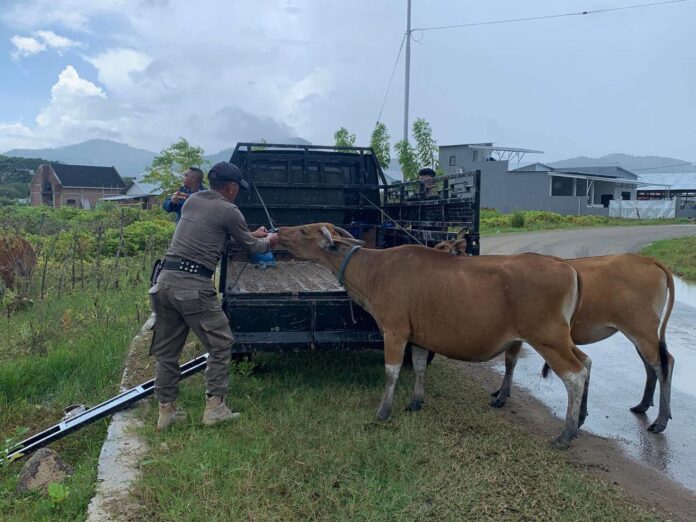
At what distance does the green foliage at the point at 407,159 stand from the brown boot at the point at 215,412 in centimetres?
1320

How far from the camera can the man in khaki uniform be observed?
447 centimetres

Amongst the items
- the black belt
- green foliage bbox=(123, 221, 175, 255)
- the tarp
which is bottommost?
the tarp

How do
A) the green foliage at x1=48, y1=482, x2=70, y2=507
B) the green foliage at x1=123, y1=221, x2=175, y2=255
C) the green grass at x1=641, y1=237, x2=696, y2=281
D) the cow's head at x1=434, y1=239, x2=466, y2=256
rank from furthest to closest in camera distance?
the green foliage at x1=123, y1=221, x2=175, y2=255
the green grass at x1=641, y1=237, x2=696, y2=281
the cow's head at x1=434, y1=239, x2=466, y2=256
the green foliage at x1=48, y1=482, x2=70, y2=507

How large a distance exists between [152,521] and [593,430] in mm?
3521

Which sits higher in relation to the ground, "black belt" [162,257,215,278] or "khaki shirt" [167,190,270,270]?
"khaki shirt" [167,190,270,270]

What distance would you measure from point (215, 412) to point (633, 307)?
3.58 metres

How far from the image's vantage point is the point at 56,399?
5406 mm

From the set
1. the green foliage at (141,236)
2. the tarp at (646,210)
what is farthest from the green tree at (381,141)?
the tarp at (646,210)

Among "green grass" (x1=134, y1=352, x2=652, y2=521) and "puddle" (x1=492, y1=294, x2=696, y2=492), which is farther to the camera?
"puddle" (x1=492, y1=294, x2=696, y2=492)

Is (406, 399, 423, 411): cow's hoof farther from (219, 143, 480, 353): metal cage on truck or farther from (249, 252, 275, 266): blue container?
(249, 252, 275, 266): blue container

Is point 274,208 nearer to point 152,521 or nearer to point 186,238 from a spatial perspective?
point 186,238

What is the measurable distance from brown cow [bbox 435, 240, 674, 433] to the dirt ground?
0.64 metres

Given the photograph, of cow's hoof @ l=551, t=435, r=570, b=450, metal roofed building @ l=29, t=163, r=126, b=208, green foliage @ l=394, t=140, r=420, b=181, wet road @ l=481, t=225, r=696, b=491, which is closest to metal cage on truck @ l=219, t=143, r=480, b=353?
cow's hoof @ l=551, t=435, r=570, b=450

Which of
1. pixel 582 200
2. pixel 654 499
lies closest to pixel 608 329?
pixel 654 499
